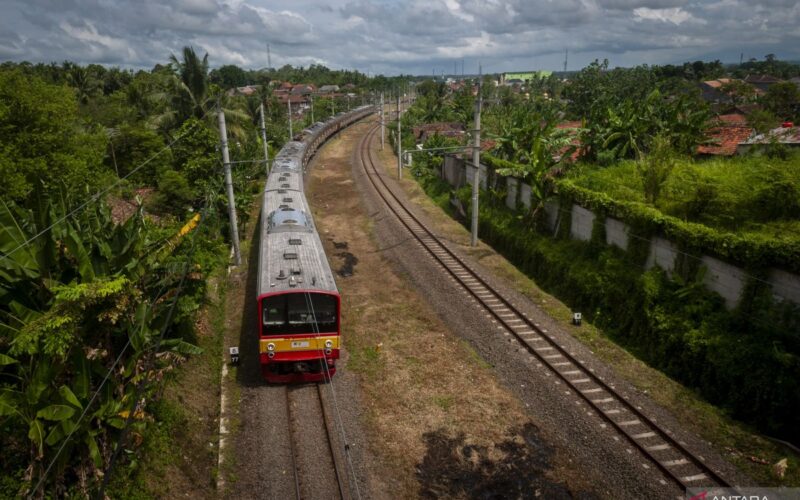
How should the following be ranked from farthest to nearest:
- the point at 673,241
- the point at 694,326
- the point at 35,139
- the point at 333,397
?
the point at 35,139 < the point at 673,241 < the point at 694,326 < the point at 333,397

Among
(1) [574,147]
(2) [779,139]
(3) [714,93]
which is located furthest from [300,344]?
(3) [714,93]

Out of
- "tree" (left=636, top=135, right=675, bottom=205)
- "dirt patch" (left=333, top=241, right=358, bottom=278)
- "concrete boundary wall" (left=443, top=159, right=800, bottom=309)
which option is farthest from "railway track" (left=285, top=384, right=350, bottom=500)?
"tree" (left=636, top=135, right=675, bottom=205)

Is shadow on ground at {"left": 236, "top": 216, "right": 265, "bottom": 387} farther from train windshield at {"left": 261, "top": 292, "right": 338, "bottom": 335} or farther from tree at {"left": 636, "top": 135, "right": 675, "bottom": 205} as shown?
tree at {"left": 636, "top": 135, "right": 675, "bottom": 205}

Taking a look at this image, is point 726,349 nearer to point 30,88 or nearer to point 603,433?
point 603,433

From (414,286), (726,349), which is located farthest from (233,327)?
(726,349)

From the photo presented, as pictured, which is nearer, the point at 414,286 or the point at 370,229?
the point at 414,286

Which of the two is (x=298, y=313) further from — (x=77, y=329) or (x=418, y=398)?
(x=77, y=329)
